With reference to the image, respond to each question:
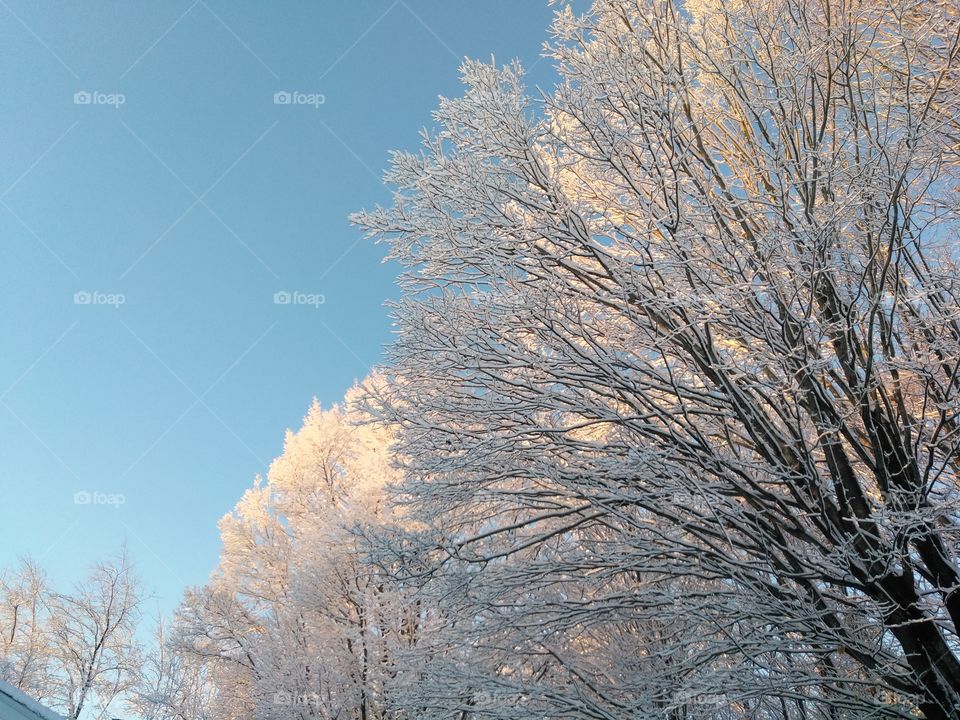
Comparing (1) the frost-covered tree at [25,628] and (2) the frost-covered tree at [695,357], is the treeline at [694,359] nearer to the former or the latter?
(2) the frost-covered tree at [695,357]

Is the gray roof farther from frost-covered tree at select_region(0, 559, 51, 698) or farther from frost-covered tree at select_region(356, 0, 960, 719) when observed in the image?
frost-covered tree at select_region(0, 559, 51, 698)

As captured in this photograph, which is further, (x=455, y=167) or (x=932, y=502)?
(x=455, y=167)

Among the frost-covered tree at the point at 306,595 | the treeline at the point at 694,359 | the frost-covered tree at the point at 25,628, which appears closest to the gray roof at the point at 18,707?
the treeline at the point at 694,359

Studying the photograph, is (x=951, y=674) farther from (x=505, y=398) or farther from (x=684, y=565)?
(x=505, y=398)

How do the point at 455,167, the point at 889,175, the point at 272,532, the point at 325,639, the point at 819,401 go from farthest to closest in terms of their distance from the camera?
1. the point at 272,532
2. the point at 325,639
3. the point at 455,167
4. the point at 819,401
5. the point at 889,175

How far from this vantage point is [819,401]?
12.5 ft

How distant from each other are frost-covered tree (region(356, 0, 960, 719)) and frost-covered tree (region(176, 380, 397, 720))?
285 cm

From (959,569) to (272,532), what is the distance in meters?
10.5

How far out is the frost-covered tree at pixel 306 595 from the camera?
28.5 feet

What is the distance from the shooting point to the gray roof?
3.24 metres

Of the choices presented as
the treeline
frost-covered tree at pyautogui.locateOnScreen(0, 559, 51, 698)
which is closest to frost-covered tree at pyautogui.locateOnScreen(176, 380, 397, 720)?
the treeline

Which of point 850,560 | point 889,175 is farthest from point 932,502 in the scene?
point 889,175

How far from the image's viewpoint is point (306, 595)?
9266 millimetres

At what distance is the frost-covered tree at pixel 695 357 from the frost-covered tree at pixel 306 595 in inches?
112
